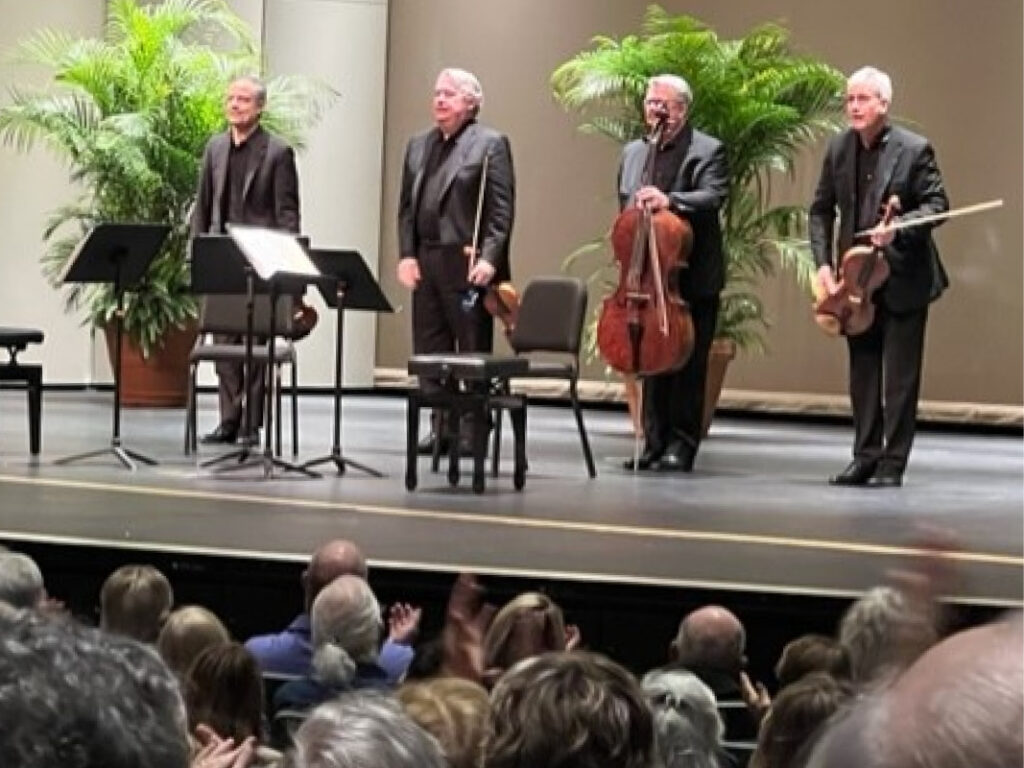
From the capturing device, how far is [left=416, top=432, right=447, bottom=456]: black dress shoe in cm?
769

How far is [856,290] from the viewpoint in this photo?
6895mm

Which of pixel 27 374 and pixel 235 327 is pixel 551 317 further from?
pixel 27 374

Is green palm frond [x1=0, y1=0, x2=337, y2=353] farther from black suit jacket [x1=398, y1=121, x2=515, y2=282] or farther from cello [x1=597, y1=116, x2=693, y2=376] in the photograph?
cello [x1=597, y1=116, x2=693, y2=376]

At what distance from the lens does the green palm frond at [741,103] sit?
9.64 m

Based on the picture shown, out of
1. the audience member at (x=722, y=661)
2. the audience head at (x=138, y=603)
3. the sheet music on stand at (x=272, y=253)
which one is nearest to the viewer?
Answer: the audience member at (x=722, y=661)

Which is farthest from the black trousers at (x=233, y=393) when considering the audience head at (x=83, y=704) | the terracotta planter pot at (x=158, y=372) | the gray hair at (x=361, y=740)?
the audience head at (x=83, y=704)

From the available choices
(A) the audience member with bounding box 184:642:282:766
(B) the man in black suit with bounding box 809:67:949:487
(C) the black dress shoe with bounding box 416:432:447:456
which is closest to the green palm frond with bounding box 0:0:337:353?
(C) the black dress shoe with bounding box 416:432:447:456

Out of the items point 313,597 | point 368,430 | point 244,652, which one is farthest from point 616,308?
point 244,652

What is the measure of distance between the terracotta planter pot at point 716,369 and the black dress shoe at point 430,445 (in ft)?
5.79

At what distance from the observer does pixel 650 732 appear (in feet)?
7.20

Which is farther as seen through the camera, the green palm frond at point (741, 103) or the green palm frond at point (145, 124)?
the green palm frond at point (145, 124)

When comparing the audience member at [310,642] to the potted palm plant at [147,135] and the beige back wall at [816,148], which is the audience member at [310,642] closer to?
the potted palm plant at [147,135]

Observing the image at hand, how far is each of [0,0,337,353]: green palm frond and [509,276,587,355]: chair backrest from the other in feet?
10.1

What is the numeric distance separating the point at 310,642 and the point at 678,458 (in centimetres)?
410
